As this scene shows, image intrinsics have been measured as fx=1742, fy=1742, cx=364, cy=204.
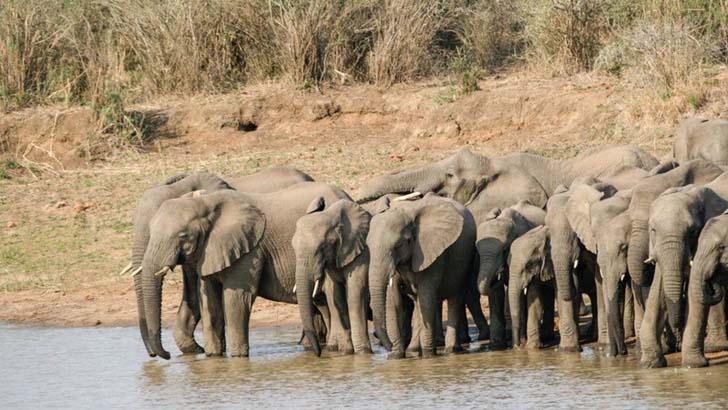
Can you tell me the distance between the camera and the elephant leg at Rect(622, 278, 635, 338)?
13.3m

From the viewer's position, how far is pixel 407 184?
51.9 feet

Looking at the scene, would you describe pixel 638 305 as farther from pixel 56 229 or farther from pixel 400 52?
pixel 400 52

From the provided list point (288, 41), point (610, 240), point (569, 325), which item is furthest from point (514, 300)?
point (288, 41)

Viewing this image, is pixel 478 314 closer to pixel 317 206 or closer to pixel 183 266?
pixel 317 206

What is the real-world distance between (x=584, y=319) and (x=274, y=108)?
8012 millimetres

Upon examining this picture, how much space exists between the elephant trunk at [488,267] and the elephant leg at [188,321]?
2540 mm

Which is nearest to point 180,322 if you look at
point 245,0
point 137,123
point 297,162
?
point 297,162

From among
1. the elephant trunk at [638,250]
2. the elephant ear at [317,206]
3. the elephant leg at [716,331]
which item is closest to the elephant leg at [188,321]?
the elephant ear at [317,206]

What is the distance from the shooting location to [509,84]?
862 inches

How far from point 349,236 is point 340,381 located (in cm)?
131

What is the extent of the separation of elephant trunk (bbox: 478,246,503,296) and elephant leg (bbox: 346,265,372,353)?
0.91 m

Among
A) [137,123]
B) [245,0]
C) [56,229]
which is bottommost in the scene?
[56,229]

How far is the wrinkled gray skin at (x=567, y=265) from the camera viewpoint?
1329cm

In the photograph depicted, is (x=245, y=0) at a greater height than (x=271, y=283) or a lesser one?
greater
